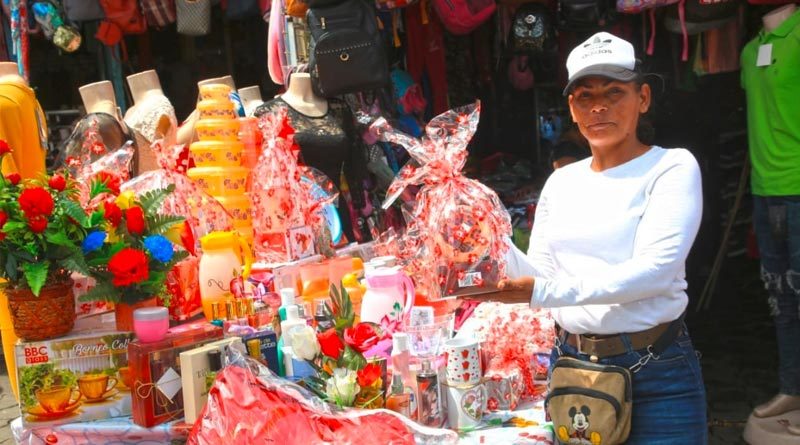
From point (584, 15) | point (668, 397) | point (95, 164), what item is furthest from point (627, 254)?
point (584, 15)

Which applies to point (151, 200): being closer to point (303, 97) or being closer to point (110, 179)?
point (110, 179)

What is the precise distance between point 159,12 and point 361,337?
4.00m

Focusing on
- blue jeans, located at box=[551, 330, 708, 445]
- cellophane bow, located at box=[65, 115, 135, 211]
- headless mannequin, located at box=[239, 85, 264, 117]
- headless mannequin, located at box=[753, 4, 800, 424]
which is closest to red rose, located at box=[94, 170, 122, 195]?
cellophane bow, located at box=[65, 115, 135, 211]

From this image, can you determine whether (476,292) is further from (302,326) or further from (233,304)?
(233,304)

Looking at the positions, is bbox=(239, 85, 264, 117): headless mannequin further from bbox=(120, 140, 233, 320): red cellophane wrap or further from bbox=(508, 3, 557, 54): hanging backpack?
bbox=(508, 3, 557, 54): hanging backpack

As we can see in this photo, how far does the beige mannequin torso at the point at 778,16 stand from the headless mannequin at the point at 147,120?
2906 millimetres

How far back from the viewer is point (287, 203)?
279cm

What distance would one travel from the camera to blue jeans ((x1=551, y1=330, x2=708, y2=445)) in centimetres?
185

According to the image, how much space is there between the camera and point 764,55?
3705mm

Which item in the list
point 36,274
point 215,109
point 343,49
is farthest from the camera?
point 343,49

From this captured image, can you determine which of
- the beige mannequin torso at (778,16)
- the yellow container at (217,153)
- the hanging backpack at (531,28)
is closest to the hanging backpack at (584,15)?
the hanging backpack at (531,28)

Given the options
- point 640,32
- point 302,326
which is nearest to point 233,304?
point 302,326

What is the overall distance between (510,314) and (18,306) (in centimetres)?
135

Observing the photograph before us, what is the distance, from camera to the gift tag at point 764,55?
3.68 metres
